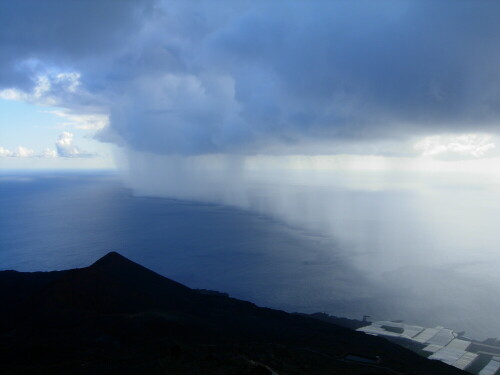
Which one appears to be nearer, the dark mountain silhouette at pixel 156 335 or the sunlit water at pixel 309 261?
the dark mountain silhouette at pixel 156 335

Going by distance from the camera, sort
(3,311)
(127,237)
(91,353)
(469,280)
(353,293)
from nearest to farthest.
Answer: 1. (91,353)
2. (3,311)
3. (353,293)
4. (469,280)
5. (127,237)

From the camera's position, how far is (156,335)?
137ft

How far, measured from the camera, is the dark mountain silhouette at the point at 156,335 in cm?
3284

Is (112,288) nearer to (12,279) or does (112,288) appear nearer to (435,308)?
(12,279)

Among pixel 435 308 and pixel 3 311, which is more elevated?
pixel 3 311

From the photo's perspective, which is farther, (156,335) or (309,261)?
(309,261)

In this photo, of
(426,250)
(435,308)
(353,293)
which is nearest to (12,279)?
(353,293)

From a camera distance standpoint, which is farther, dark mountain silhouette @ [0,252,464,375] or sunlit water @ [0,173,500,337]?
sunlit water @ [0,173,500,337]

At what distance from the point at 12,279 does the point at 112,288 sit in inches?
863

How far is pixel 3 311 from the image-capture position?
48.2 m

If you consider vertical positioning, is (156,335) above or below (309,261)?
above

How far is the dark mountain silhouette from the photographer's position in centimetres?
3284

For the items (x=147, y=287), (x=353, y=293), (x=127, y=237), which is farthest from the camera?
(x=127, y=237)

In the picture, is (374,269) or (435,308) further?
(374,269)
